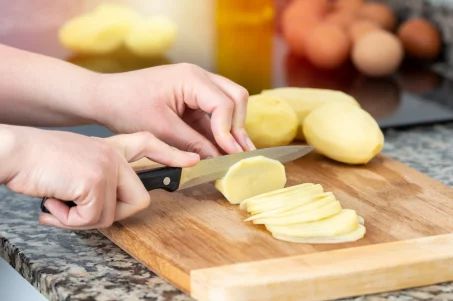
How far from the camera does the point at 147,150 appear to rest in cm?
126

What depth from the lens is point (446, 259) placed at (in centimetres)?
116

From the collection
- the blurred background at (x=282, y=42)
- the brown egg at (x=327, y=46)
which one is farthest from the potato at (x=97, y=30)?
the brown egg at (x=327, y=46)

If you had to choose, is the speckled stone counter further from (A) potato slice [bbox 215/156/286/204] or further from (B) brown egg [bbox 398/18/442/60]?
(B) brown egg [bbox 398/18/442/60]

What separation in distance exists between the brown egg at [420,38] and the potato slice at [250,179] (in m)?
1.02

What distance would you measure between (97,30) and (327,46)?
0.57 meters

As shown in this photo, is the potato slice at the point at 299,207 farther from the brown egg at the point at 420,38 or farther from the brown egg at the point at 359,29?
the brown egg at the point at 420,38

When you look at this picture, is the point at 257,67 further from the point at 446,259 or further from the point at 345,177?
the point at 446,259

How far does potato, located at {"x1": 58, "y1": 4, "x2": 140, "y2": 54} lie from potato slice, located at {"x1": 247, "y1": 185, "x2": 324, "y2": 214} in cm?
67

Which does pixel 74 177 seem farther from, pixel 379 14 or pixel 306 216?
pixel 379 14

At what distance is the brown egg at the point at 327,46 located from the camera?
2070mm

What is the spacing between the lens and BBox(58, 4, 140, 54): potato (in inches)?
71.1

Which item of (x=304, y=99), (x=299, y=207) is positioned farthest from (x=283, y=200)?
(x=304, y=99)

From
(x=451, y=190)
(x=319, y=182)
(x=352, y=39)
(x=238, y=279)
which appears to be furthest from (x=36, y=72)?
(x=352, y=39)

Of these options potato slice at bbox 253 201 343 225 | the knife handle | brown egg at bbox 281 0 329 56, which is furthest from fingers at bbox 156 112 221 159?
brown egg at bbox 281 0 329 56
